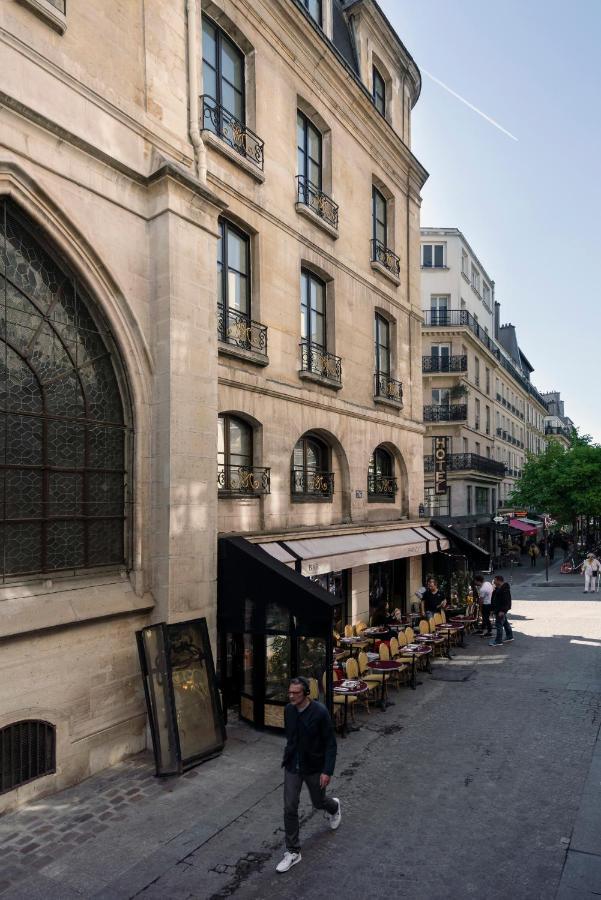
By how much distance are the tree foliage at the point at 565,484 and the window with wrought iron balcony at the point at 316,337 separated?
27198 millimetres

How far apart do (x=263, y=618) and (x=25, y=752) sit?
358 centimetres

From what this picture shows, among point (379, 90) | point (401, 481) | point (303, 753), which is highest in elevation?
point (379, 90)

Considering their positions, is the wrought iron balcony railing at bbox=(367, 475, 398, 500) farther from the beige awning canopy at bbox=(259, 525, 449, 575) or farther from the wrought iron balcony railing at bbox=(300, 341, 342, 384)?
the wrought iron balcony railing at bbox=(300, 341, 342, 384)

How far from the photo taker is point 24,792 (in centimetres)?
723

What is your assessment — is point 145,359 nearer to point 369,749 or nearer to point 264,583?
point 264,583

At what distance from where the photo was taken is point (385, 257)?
57.7 ft

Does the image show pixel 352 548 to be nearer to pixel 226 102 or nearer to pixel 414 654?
pixel 414 654

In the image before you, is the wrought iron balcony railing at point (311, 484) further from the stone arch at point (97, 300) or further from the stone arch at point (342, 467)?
the stone arch at point (97, 300)

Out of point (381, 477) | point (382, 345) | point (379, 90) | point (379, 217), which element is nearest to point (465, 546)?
point (381, 477)

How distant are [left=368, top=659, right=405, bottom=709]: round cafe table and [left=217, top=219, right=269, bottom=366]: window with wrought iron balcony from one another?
19.0ft

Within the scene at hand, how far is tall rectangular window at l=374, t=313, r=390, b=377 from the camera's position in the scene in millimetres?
17281

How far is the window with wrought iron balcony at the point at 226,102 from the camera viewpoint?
435 inches

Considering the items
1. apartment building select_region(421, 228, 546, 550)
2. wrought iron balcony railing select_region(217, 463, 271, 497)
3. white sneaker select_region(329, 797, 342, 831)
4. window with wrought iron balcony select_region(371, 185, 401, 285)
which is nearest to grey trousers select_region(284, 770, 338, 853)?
white sneaker select_region(329, 797, 342, 831)

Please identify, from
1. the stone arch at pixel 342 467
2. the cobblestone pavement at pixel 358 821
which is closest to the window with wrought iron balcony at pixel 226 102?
the stone arch at pixel 342 467
